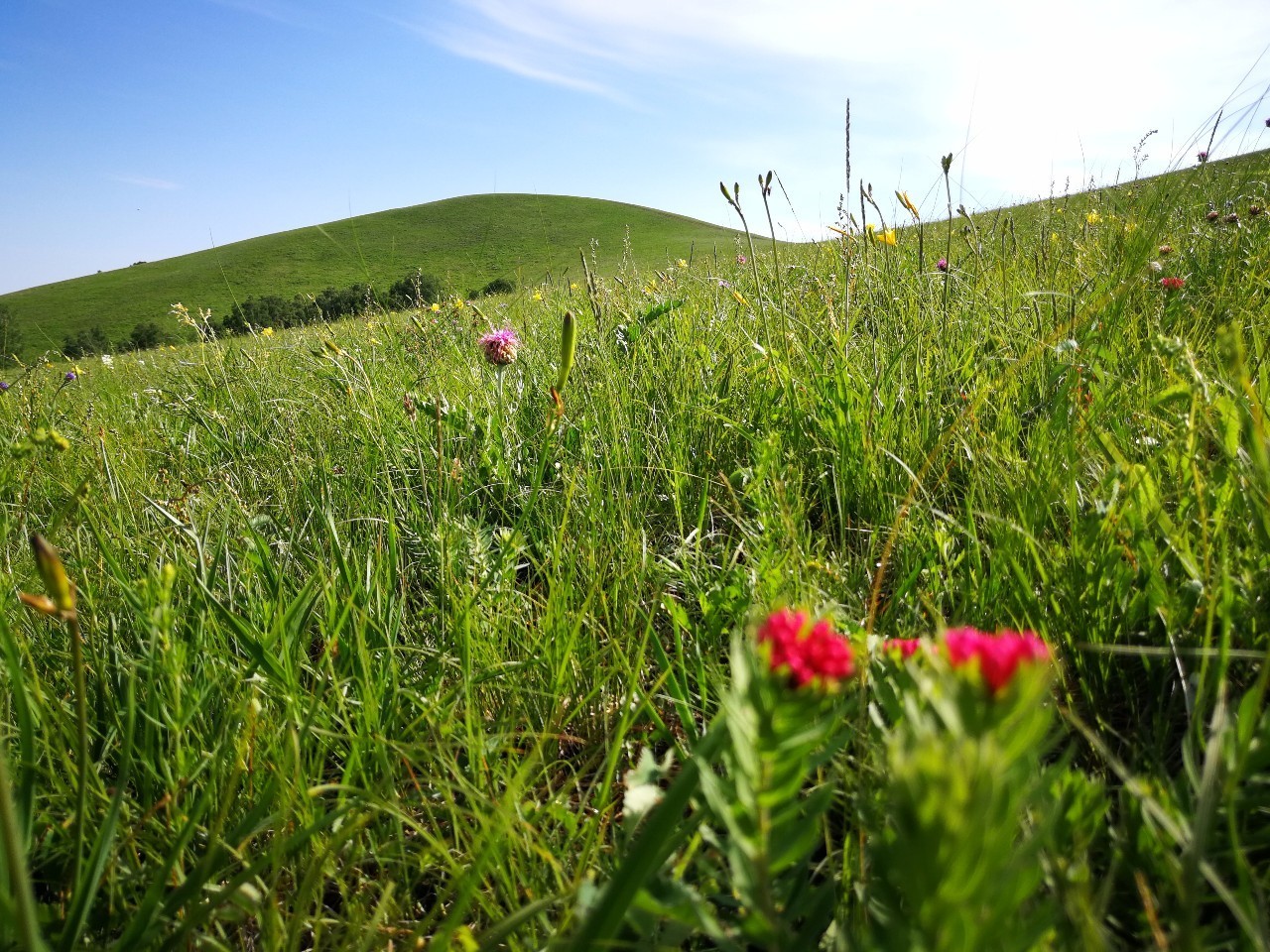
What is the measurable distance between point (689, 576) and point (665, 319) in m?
1.91

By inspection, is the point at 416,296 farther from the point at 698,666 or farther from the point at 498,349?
the point at 698,666

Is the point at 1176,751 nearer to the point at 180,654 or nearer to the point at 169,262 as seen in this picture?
the point at 180,654

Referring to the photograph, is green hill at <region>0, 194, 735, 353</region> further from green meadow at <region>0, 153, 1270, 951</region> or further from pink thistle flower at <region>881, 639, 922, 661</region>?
pink thistle flower at <region>881, 639, 922, 661</region>

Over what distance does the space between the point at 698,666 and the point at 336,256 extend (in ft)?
174

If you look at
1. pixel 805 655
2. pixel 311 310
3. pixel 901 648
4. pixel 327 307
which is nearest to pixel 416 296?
pixel 901 648

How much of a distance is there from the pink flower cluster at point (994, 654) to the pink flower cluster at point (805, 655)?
2.6 inches

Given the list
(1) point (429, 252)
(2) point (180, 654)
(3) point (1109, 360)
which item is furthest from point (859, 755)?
(1) point (429, 252)

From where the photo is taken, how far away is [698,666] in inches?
39.5

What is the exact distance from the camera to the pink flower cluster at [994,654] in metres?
0.40

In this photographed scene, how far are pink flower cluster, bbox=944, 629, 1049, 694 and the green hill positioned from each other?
35.6 meters

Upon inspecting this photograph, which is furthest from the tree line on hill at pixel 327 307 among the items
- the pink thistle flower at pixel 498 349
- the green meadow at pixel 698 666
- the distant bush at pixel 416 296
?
the green meadow at pixel 698 666

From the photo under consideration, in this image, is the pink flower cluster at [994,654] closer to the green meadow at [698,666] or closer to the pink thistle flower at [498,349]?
the green meadow at [698,666]

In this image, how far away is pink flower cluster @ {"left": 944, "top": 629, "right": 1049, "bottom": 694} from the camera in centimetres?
40

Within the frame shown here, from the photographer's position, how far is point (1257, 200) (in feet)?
11.5
